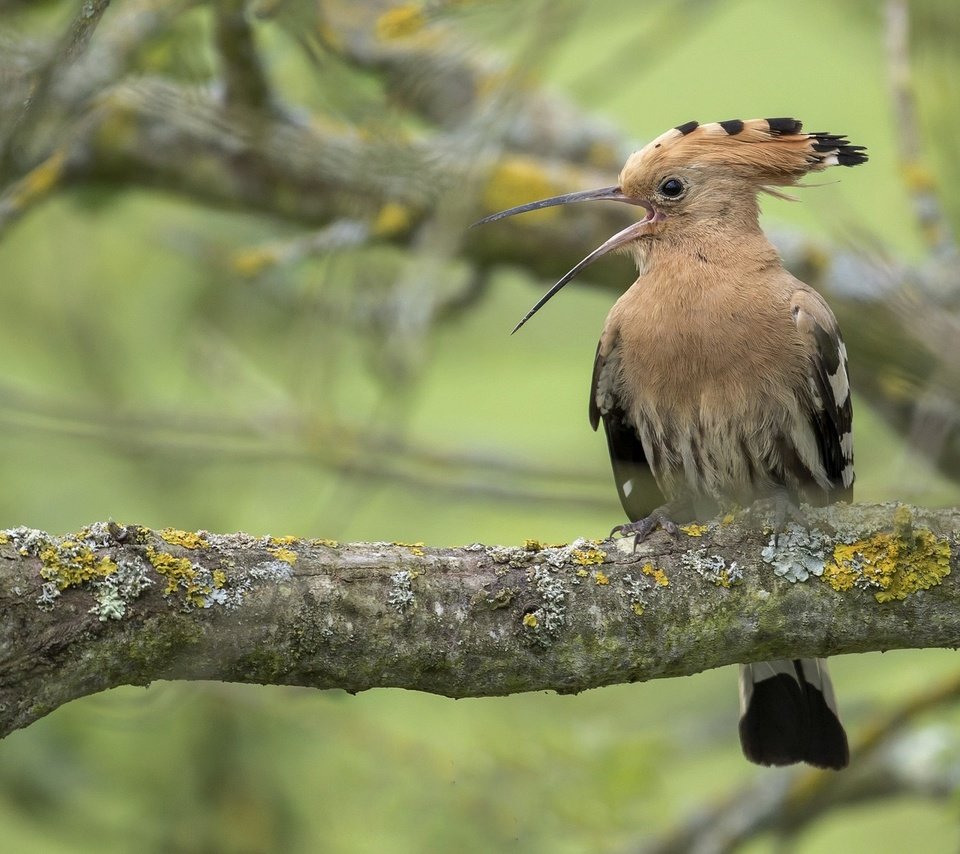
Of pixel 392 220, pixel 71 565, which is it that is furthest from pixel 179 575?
pixel 392 220

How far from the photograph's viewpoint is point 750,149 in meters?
3.87

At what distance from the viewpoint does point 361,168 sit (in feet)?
11.9

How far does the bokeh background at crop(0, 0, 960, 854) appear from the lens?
3.53 meters

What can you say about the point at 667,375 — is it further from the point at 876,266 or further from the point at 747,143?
the point at 876,266

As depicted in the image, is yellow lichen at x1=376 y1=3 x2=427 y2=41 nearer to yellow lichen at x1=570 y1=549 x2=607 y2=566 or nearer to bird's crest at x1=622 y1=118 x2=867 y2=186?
bird's crest at x1=622 y1=118 x2=867 y2=186

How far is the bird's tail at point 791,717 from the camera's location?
3773mm

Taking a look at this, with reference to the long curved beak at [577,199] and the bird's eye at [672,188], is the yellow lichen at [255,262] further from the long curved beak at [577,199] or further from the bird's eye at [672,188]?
the bird's eye at [672,188]

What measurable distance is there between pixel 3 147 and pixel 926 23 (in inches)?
118

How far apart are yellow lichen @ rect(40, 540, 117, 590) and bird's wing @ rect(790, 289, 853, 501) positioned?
2105 millimetres

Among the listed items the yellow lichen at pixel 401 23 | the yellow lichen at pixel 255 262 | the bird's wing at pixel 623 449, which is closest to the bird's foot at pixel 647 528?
the bird's wing at pixel 623 449

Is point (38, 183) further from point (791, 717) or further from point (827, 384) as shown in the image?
point (791, 717)

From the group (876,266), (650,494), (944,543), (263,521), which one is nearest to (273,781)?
(263,521)

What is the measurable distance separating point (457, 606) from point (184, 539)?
0.57 m

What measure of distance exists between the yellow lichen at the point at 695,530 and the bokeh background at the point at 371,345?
24.9 inches
